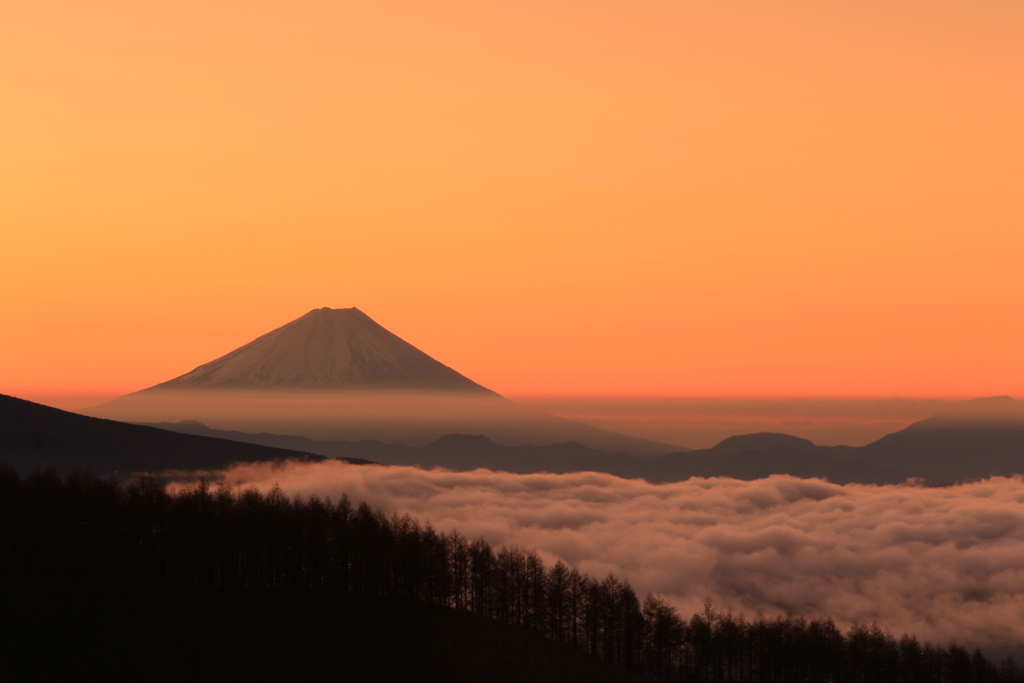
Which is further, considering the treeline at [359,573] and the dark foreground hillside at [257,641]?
the treeline at [359,573]

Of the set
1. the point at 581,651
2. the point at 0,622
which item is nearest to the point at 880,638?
the point at 581,651

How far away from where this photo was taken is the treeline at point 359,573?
412 feet

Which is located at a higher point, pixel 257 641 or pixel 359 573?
pixel 359 573

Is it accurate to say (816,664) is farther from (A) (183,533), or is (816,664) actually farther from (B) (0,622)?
(B) (0,622)

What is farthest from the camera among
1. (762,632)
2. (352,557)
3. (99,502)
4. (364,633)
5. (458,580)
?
(762,632)

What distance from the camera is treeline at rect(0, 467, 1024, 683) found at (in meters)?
126

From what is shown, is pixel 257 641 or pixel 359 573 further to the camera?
pixel 359 573

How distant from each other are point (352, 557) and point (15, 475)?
51.3m

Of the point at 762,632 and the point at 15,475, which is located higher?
the point at 15,475

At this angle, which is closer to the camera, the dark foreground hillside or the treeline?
the dark foreground hillside

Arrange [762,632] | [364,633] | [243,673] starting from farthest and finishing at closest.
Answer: [762,632] < [364,633] < [243,673]

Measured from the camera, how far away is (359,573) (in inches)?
5492

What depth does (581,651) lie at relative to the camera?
481 ft

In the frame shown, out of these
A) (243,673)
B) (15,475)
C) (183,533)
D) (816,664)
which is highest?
(15,475)
